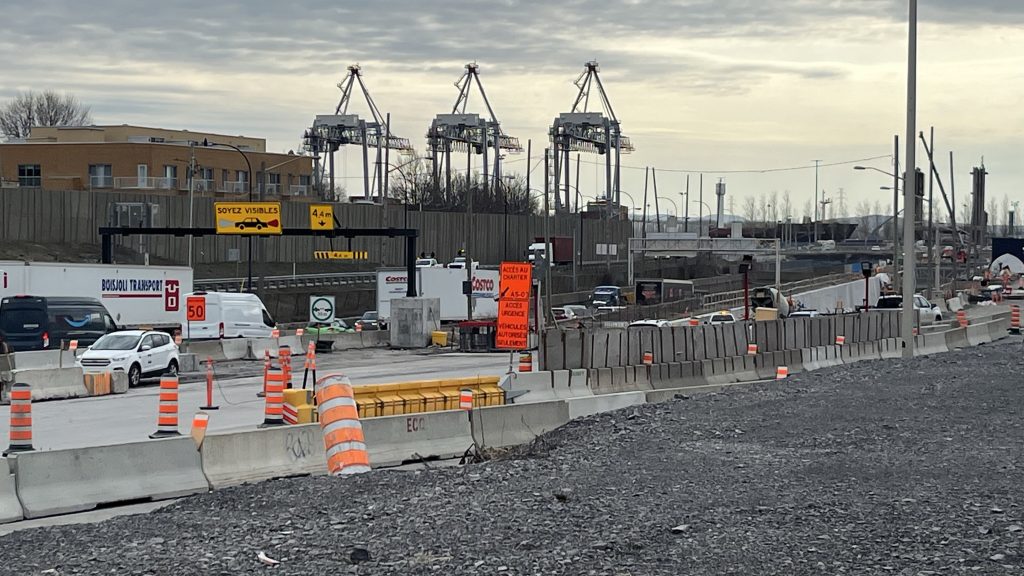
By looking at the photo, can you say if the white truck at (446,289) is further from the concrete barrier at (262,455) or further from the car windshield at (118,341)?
the concrete barrier at (262,455)

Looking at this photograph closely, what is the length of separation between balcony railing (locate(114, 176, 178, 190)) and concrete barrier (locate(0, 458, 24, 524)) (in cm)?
8724

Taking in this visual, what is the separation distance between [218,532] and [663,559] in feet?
11.1

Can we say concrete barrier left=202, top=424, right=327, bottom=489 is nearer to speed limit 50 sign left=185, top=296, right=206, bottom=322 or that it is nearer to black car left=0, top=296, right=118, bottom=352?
black car left=0, top=296, right=118, bottom=352

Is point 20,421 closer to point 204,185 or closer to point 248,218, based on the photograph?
point 248,218

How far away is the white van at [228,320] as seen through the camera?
148ft

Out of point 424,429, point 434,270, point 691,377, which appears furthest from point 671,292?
point 424,429

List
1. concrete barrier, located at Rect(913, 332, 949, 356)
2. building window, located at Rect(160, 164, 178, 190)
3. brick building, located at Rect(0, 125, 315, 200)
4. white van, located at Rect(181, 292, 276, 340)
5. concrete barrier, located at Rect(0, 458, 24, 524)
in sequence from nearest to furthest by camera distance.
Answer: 1. concrete barrier, located at Rect(0, 458, 24, 524)
2. concrete barrier, located at Rect(913, 332, 949, 356)
3. white van, located at Rect(181, 292, 276, 340)
4. building window, located at Rect(160, 164, 178, 190)
5. brick building, located at Rect(0, 125, 315, 200)

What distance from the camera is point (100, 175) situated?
98875 mm

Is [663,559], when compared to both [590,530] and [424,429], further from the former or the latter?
[424,429]

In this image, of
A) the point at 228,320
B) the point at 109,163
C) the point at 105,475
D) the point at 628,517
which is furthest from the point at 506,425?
the point at 109,163

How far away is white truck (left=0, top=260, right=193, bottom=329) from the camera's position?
135 feet

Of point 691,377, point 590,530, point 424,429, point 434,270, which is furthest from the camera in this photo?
point 434,270

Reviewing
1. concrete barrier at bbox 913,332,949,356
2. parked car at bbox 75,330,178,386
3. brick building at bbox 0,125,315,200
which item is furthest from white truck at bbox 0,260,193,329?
brick building at bbox 0,125,315,200

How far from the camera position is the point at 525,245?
116062mm
